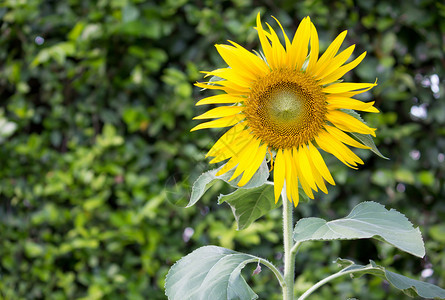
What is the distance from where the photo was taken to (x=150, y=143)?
2.05 metres

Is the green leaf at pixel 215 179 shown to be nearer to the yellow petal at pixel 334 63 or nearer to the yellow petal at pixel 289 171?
the yellow petal at pixel 289 171

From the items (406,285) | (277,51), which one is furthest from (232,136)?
(406,285)

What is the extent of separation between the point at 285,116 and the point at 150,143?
1.47 meters

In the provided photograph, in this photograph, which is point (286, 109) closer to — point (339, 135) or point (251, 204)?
point (339, 135)

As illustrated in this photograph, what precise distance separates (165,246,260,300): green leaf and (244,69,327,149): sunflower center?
0.64ft

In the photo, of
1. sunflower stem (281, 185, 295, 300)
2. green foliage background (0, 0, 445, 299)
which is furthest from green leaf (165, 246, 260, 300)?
green foliage background (0, 0, 445, 299)

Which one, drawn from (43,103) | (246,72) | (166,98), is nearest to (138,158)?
(166,98)

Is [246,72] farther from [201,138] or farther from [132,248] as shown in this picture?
[132,248]

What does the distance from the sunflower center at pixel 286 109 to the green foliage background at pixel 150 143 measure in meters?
1.07

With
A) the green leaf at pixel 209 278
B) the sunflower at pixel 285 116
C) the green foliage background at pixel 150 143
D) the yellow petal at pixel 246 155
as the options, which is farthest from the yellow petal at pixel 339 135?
the green foliage background at pixel 150 143

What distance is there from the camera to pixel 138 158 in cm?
198

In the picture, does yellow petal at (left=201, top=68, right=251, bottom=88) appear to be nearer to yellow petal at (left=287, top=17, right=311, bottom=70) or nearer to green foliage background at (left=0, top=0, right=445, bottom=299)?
yellow petal at (left=287, top=17, right=311, bottom=70)

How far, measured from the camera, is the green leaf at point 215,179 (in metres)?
0.65

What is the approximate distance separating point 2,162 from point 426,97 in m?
1.91
